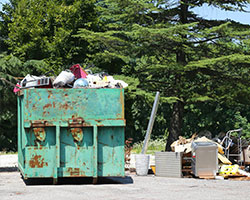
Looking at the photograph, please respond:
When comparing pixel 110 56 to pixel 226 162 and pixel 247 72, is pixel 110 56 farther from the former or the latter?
pixel 226 162

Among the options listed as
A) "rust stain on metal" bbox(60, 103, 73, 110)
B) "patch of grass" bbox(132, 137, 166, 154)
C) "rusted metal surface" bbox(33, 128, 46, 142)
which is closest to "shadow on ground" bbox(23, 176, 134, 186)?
"rusted metal surface" bbox(33, 128, 46, 142)

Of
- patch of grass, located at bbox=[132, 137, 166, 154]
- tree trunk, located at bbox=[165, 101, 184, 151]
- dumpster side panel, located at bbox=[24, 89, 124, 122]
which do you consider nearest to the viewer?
dumpster side panel, located at bbox=[24, 89, 124, 122]

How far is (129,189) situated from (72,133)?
1.55 m

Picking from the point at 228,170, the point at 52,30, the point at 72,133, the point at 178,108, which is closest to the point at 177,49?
the point at 178,108

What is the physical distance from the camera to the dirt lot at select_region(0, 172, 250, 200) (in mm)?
8602

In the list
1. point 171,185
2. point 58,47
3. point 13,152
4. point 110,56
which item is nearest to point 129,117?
point 110,56

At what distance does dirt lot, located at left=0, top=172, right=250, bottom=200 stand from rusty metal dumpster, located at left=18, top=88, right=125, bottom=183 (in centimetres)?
36

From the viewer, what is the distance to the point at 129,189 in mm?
9609

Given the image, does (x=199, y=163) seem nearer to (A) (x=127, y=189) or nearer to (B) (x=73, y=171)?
(A) (x=127, y=189)

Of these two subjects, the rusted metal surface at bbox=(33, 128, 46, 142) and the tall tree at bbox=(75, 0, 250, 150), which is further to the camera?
the tall tree at bbox=(75, 0, 250, 150)

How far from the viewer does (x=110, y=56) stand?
1769 cm

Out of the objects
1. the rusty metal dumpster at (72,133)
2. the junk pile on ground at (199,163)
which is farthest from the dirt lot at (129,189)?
the junk pile on ground at (199,163)

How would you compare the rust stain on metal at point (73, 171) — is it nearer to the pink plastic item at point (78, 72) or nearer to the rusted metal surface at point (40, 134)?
the rusted metal surface at point (40, 134)

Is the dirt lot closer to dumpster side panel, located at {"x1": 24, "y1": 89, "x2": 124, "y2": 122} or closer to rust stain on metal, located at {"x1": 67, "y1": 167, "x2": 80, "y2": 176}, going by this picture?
rust stain on metal, located at {"x1": 67, "y1": 167, "x2": 80, "y2": 176}
